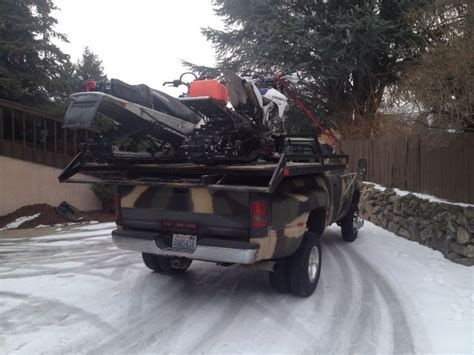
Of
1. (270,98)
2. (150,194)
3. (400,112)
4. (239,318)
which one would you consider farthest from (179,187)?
(400,112)

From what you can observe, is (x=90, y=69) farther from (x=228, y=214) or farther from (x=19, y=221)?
(x=228, y=214)

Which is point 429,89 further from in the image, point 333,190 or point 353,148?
point 353,148

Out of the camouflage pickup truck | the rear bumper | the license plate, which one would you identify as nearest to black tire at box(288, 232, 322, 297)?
the camouflage pickup truck

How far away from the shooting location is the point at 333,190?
6230mm

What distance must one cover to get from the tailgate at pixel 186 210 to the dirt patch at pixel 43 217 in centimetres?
651

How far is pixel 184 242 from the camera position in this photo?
183 inches

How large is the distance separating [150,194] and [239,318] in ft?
5.49

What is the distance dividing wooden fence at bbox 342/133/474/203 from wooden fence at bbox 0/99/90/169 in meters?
7.60

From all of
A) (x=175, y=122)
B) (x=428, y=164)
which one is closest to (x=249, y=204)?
(x=175, y=122)

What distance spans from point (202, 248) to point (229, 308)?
82cm

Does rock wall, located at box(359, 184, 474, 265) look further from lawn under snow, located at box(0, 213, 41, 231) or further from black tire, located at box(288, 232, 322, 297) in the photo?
lawn under snow, located at box(0, 213, 41, 231)

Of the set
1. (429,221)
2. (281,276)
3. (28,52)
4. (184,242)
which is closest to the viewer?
(184,242)

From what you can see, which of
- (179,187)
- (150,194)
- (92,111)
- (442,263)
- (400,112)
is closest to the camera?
(92,111)

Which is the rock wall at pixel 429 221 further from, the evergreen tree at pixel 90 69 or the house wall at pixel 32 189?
the evergreen tree at pixel 90 69
